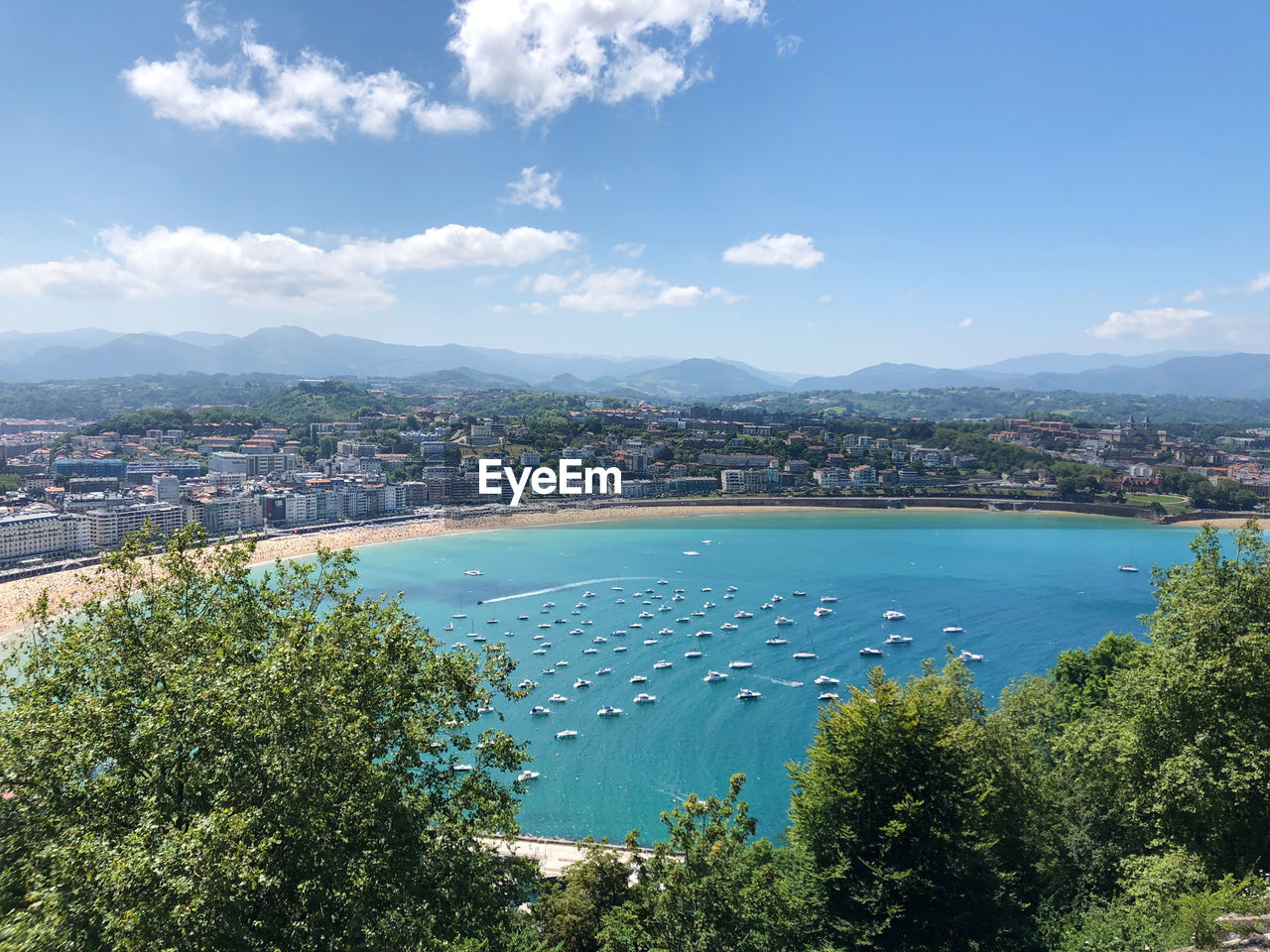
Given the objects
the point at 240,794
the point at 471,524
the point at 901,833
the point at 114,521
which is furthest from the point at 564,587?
the point at 240,794

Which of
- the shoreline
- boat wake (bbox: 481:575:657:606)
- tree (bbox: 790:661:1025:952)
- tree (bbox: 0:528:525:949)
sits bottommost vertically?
boat wake (bbox: 481:575:657:606)

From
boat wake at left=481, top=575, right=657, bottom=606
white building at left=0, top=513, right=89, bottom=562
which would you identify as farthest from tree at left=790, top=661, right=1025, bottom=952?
white building at left=0, top=513, right=89, bottom=562

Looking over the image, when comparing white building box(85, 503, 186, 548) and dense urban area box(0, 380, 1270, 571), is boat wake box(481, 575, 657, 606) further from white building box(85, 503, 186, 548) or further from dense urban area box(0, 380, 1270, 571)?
dense urban area box(0, 380, 1270, 571)

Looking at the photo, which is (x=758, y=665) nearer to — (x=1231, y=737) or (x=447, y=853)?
(x=1231, y=737)

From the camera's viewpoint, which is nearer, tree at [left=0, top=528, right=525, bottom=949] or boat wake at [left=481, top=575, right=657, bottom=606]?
tree at [left=0, top=528, right=525, bottom=949]

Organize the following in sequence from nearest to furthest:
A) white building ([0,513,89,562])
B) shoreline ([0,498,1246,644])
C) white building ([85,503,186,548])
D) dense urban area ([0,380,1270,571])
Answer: shoreline ([0,498,1246,644])
white building ([0,513,89,562])
white building ([85,503,186,548])
dense urban area ([0,380,1270,571])

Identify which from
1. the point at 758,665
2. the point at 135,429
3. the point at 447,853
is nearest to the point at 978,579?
the point at 758,665

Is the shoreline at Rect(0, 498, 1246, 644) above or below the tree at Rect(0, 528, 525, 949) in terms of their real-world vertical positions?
below

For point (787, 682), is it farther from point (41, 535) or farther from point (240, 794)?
point (41, 535)
